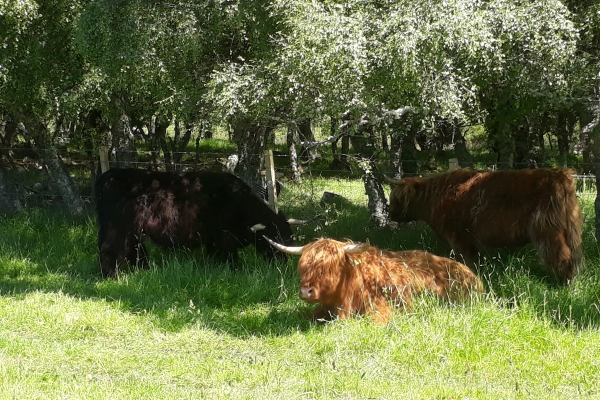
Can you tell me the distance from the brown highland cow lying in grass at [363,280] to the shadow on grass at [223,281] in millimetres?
342

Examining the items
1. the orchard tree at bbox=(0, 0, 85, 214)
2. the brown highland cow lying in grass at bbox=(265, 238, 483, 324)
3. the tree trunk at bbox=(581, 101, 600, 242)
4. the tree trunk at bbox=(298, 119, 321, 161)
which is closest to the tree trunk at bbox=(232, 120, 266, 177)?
the tree trunk at bbox=(298, 119, 321, 161)

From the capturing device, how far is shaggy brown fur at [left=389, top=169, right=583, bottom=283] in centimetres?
707

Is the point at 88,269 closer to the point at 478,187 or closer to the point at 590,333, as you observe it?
the point at 478,187

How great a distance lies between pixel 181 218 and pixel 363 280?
353 cm

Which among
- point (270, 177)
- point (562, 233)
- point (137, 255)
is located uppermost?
point (270, 177)

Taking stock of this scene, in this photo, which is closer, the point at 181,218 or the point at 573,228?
the point at 573,228

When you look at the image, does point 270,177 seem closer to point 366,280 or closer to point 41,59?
point 366,280

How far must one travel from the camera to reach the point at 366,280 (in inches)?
255

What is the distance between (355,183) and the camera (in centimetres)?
1647

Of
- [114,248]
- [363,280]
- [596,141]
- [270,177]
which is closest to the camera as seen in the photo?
[363,280]

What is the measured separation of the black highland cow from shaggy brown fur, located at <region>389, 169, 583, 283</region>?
206cm

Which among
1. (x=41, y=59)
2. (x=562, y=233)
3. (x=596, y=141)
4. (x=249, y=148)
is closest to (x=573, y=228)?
(x=562, y=233)

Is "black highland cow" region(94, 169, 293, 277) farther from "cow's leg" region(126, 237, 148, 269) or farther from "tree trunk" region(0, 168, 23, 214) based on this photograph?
"tree trunk" region(0, 168, 23, 214)

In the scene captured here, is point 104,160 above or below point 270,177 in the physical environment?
above
